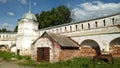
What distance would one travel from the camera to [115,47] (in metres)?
21.4

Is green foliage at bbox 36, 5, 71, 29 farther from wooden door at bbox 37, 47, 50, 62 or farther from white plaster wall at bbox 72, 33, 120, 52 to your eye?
white plaster wall at bbox 72, 33, 120, 52

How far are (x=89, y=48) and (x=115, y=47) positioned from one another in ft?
14.7

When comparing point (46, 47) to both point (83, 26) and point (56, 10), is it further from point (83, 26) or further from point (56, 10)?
point (56, 10)

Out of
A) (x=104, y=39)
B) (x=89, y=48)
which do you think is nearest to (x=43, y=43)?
(x=89, y=48)

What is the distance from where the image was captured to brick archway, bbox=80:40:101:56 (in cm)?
2419

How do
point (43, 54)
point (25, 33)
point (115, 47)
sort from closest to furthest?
point (115, 47) < point (43, 54) < point (25, 33)

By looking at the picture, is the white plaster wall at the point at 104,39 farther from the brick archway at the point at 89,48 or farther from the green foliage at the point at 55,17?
the green foliage at the point at 55,17

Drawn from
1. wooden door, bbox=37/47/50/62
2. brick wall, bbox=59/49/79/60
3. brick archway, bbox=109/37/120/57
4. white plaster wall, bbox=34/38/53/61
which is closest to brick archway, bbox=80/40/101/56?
brick wall, bbox=59/49/79/60

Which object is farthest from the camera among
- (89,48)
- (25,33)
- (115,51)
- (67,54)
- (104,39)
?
(25,33)

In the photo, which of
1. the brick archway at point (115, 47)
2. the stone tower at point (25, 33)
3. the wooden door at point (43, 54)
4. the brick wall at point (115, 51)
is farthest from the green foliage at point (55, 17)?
the brick wall at point (115, 51)

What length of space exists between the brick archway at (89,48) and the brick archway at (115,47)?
8.44ft

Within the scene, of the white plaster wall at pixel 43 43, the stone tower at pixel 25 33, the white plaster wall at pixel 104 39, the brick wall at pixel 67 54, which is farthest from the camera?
the stone tower at pixel 25 33

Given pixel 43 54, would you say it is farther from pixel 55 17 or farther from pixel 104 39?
pixel 55 17

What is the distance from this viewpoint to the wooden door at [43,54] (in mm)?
22933
